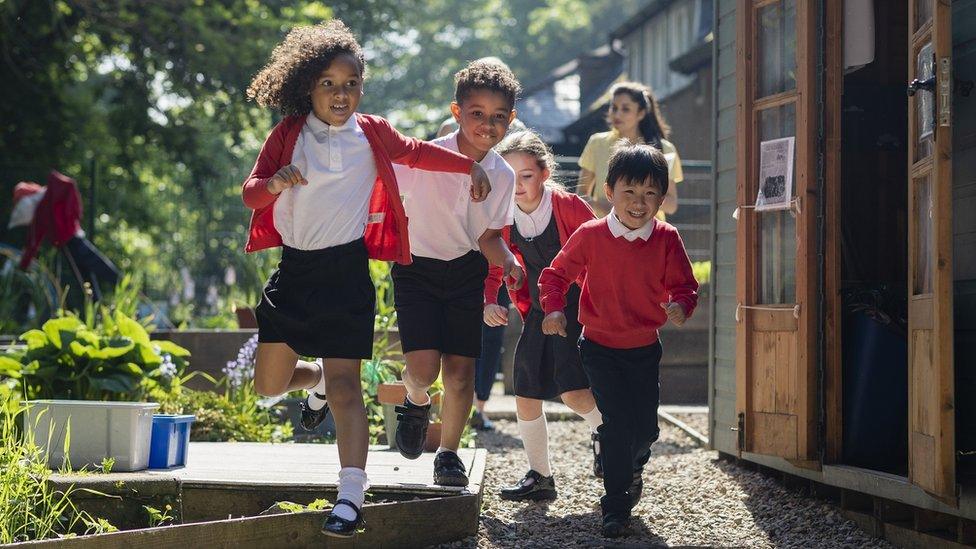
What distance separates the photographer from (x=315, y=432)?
7453 millimetres

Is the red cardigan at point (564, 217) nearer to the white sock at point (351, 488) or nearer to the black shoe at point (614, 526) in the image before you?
the black shoe at point (614, 526)

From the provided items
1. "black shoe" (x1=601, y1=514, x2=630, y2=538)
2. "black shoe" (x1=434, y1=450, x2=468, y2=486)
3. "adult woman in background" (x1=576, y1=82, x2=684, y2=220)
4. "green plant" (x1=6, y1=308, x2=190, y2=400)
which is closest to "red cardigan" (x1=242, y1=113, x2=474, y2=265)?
"black shoe" (x1=434, y1=450, x2=468, y2=486)

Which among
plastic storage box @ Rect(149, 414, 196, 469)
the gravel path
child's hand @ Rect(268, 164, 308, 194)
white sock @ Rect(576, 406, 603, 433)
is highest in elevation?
child's hand @ Rect(268, 164, 308, 194)

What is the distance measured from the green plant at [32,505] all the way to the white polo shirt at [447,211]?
1.60m

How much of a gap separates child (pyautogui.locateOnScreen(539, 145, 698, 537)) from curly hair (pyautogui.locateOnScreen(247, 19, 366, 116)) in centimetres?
116

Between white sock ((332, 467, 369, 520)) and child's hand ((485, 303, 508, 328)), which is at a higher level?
child's hand ((485, 303, 508, 328))

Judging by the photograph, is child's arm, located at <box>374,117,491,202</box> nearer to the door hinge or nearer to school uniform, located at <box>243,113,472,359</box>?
school uniform, located at <box>243,113,472,359</box>

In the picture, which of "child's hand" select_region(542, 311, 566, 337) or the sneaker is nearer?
"child's hand" select_region(542, 311, 566, 337)

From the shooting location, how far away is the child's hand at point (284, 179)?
4.33 m

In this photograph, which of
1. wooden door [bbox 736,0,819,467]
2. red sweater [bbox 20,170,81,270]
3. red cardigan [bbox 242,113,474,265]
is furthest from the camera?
red sweater [bbox 20,170,81,270]

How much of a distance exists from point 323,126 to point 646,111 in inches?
138

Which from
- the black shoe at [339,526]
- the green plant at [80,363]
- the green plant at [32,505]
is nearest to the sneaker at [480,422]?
the green plant at [80,363]

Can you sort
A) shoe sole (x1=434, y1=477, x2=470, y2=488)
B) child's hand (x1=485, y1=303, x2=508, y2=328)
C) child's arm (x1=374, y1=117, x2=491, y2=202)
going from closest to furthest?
child's arm (x1=374, y1=117, x2=491, y2=202)
shoe sole (x1=434, y1=477, x2=470, y2=488)
child's hand (x1=485, y1=303, x2=508, y2=328)

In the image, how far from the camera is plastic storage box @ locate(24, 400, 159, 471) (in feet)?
16.4
